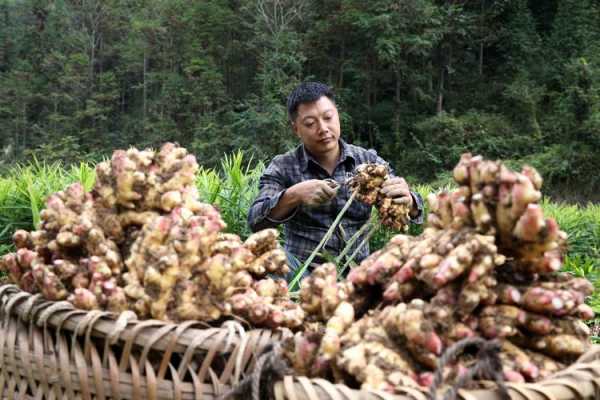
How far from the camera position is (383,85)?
23.8 m

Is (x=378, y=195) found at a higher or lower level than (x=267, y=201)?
higher

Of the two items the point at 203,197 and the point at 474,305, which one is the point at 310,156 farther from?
the point at 474,305

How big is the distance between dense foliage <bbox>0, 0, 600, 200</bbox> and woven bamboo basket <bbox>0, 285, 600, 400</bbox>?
1599 centimetres

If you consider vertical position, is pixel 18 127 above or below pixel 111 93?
below

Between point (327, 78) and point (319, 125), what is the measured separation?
22302mm

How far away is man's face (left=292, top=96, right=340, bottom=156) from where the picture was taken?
9.24 feet

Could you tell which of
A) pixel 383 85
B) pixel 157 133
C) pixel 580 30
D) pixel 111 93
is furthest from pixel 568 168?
pixel 111 93

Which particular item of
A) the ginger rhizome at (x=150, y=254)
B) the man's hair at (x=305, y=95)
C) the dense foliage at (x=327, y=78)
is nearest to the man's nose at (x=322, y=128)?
the man's hair at (x=305, y=95)

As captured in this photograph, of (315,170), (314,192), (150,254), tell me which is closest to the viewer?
(150,254)

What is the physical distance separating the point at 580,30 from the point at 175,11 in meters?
17.9

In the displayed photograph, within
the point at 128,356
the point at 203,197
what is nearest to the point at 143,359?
the point at 128,356

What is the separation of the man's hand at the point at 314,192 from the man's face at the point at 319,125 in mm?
511

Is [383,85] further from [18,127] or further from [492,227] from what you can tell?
[492,227]

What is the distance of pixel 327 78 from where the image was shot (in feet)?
80.8
